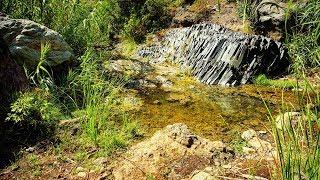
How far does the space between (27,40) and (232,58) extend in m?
5.03

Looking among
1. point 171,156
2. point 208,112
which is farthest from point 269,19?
point 171,156

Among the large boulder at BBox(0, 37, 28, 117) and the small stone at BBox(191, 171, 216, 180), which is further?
the large boulder at BBox(0, 37, 28, 117)

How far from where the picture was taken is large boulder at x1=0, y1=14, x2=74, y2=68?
7410 mm

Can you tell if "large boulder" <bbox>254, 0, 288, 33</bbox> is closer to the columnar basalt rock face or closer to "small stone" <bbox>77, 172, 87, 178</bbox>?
the columnar basalt rock face

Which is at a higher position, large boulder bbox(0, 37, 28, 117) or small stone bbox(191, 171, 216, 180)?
large boulder bbox(0, 37, 28, 117)

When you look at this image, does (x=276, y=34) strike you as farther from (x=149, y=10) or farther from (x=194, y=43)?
(x=149, y=10)

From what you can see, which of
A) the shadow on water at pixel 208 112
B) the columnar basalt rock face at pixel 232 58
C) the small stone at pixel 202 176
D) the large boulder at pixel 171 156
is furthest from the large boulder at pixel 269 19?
the small stone at pixel 202 176

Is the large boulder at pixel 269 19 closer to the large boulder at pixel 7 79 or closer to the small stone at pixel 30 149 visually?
the large boulder at pixel 7 79

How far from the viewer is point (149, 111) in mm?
7000

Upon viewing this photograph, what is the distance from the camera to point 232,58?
32.1 feet

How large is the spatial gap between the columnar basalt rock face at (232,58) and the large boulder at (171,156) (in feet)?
14.6

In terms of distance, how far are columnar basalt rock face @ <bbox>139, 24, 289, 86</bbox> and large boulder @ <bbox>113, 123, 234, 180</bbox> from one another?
445cm

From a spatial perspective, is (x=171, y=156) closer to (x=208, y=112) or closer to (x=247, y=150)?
(x=247, y=150)

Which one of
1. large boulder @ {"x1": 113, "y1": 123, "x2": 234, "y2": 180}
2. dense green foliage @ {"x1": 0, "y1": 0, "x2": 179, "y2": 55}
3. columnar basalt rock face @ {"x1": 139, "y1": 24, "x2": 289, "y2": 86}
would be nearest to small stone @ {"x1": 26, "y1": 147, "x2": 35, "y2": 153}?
large boulder @ {"x1": 113, "y1": 123, "x2": 234, "y2": 180}
